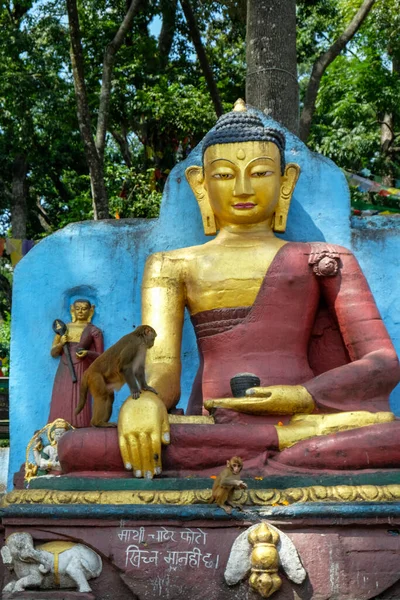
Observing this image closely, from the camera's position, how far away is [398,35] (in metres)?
18.1

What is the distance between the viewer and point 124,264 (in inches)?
317

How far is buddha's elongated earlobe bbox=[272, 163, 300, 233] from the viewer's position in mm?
7516

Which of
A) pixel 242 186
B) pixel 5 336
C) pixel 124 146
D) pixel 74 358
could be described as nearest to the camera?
pixel 242 186

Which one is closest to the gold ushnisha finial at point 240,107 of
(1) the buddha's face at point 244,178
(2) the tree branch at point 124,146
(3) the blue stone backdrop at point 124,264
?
(3) the blue stone backdrop at point 124,264

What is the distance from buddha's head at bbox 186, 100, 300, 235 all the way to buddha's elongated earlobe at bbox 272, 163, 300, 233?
9 cm

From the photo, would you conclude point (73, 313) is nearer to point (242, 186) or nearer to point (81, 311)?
point (81, 311)

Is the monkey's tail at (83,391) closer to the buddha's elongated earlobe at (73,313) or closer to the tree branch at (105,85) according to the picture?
the buddha's elongated earlobe at (73,313)

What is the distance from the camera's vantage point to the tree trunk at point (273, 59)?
9797 millimetres

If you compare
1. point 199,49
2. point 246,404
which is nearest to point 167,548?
point 246,404

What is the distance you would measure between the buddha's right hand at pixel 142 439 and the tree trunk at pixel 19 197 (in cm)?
1390

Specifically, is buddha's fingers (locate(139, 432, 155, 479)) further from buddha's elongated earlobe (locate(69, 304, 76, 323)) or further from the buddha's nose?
buddha's elongated earlobe (locate(69, 304, 76, 323))

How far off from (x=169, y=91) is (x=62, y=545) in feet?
39.4

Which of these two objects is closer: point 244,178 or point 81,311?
point 244,178

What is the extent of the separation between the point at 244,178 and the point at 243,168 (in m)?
0.08
